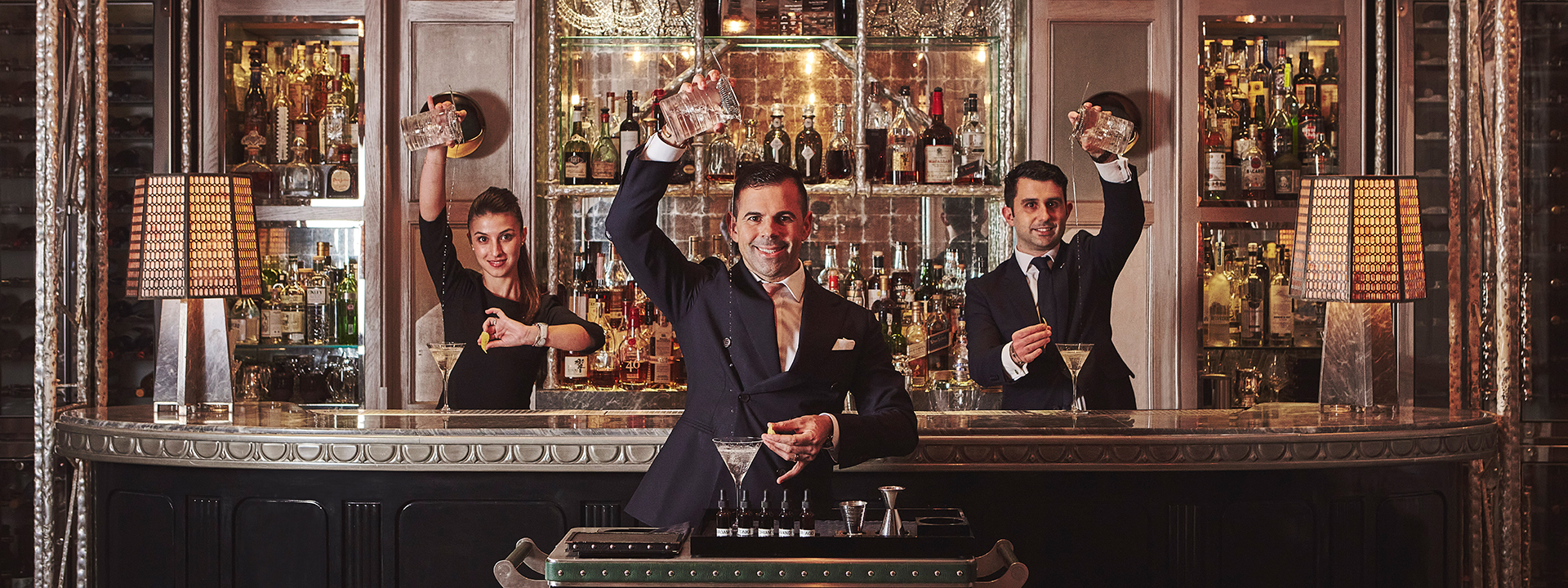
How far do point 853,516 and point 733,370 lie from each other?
37 cm

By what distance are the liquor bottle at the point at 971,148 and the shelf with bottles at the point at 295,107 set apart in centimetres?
182

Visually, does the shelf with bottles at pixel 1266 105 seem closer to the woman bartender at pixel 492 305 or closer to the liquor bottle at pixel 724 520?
the woman bartender at pixel 492 305

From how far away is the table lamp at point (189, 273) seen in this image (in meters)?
2.50

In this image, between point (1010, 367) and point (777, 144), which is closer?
point (1010, 367)

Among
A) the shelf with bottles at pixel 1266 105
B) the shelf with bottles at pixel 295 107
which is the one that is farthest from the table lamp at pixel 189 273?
the shelf with bottles at pixel 1266 105

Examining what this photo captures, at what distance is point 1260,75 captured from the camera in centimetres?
357

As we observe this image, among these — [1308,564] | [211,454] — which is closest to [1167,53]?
[1308,564]

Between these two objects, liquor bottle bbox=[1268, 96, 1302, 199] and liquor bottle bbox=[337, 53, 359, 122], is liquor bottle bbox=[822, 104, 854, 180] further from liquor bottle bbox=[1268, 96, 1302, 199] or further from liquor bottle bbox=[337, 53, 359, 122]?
liquor bottle bbox=[337, 53, 359, 122]

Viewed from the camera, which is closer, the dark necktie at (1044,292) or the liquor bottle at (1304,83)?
the dark necktie at (1044,292)

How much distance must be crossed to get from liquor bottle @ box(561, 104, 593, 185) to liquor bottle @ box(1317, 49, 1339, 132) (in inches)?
88.7

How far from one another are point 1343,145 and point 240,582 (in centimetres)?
314

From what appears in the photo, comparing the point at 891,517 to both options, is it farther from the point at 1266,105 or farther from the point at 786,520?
the point at 1266,105

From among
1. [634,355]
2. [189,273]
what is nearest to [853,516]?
[189,273]

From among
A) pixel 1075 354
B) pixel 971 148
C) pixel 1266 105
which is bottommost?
pixel 1075 354
